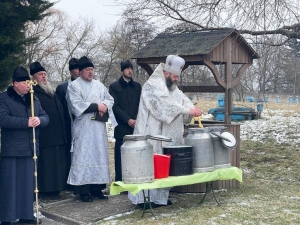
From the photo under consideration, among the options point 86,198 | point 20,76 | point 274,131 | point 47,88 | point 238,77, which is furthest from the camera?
point 274,131

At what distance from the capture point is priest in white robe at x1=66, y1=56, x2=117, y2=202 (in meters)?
5.98

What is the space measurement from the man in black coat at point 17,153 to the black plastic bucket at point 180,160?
1493mm

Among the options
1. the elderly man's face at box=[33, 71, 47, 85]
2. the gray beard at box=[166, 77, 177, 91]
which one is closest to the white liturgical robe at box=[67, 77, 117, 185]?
the elderly man's face at box=[33, 71, 47, 85]

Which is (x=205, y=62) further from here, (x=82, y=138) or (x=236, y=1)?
(x=236, y=1)

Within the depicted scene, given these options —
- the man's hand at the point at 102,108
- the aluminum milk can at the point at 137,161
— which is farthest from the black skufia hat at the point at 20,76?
the aluminum milk can at the point at 137,161

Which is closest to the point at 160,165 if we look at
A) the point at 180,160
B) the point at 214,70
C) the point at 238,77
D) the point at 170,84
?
the point at 180,160

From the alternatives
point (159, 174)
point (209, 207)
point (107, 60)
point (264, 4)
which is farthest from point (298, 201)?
point (107, 60)

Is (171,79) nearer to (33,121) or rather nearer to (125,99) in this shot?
(125,99)

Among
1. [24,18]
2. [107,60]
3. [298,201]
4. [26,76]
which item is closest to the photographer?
[26,76]

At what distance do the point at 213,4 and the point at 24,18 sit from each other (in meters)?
4.38

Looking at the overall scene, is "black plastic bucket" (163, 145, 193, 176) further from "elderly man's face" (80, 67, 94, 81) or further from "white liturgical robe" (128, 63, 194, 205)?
"elderly man's face" (80, 67, 94, 81)

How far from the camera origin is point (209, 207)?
18.6ft

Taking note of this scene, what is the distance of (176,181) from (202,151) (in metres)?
0.55

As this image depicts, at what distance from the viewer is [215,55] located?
22.3 ft
